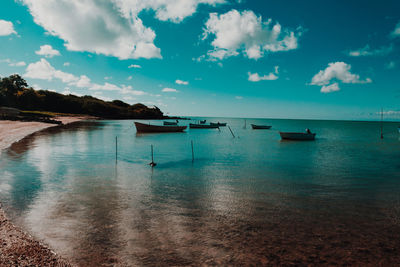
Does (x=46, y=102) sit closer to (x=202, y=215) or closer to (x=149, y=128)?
(x=149, y=128)

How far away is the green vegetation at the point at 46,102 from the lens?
325 feet

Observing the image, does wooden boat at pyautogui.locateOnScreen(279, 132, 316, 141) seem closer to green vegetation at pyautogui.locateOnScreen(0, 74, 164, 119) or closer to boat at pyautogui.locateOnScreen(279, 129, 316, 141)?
boat at pyautogui.locateOnScreen(279, 129, 316, 141)

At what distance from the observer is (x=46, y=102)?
13462 cm

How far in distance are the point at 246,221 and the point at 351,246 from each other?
3.29 meters

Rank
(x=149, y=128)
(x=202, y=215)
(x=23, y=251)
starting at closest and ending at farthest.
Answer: (x=23, y=251) → (x=202, y=215) → (x=149, y=128)

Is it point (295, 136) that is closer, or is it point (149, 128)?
point (295, 136)

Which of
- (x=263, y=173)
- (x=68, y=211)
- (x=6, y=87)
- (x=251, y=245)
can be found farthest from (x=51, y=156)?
(x=6, y=87)

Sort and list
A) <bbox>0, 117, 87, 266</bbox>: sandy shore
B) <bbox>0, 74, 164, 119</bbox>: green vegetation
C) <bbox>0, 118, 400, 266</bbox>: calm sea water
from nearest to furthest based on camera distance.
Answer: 1. <bbox>0, 117, 87, 266</bbox>: sandy shore
2. <bbox>0, 118, 400, 266</bbox>: calm sea water
3. <bbox>0, 74, 164, 119</bbox>: green vegetation

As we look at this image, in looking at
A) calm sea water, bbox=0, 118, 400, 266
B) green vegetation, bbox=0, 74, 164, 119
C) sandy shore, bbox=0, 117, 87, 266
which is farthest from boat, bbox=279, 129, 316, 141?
green vegetation, bbox=0, 74, 164, 119

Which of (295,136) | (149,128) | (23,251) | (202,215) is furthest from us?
(149,128)

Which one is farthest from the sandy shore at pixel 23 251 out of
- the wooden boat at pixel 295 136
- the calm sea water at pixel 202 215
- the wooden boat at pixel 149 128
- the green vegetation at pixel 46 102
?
the green vegetation at pixel 46 102

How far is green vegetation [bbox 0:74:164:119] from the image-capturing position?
98938 mm

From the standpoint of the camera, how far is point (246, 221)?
27.7 feet

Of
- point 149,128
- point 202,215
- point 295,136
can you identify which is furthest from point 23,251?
point 149,128
